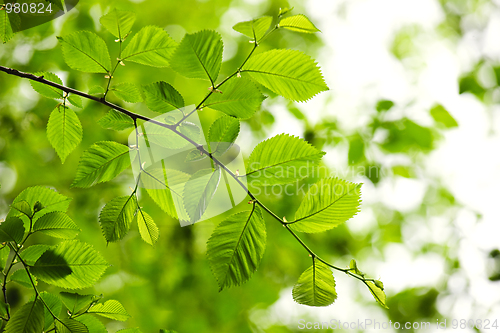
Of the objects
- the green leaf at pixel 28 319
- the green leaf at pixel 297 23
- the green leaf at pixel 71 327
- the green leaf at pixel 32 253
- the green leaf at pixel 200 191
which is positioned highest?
the green leaf at pixel 297 23

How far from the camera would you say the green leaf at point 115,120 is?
0.37 meters

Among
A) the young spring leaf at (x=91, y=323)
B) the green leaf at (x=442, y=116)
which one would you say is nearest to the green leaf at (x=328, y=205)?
the young spring leaf at (x=91, y=323)

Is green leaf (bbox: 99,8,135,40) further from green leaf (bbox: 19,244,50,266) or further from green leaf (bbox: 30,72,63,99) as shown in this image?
green leaf (bbox: 19,244,50,266)

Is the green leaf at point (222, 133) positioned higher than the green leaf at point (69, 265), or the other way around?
the green leaf at point (222, 133)

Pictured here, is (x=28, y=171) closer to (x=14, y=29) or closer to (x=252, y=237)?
(x=14, y=29)

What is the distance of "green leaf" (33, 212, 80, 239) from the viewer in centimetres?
38

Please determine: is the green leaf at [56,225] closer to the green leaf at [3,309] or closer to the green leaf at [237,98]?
the green leaf at [3,309]

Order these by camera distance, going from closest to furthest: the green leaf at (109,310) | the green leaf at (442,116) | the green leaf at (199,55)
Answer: the green leaf at (199,55) < the green leaf at (109,310) < the green leaf at (442,116)

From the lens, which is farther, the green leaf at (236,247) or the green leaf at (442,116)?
the green leaf at (442,116)

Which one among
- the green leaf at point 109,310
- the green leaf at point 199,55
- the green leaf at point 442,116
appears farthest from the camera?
the green leaf at point 442,116

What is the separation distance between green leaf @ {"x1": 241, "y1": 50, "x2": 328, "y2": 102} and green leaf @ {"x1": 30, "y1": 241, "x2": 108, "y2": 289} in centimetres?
32

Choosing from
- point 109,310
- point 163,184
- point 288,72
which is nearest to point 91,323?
point 109,310

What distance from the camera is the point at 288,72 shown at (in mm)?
333

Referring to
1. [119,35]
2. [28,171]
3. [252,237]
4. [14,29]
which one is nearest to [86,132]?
[28,171]
